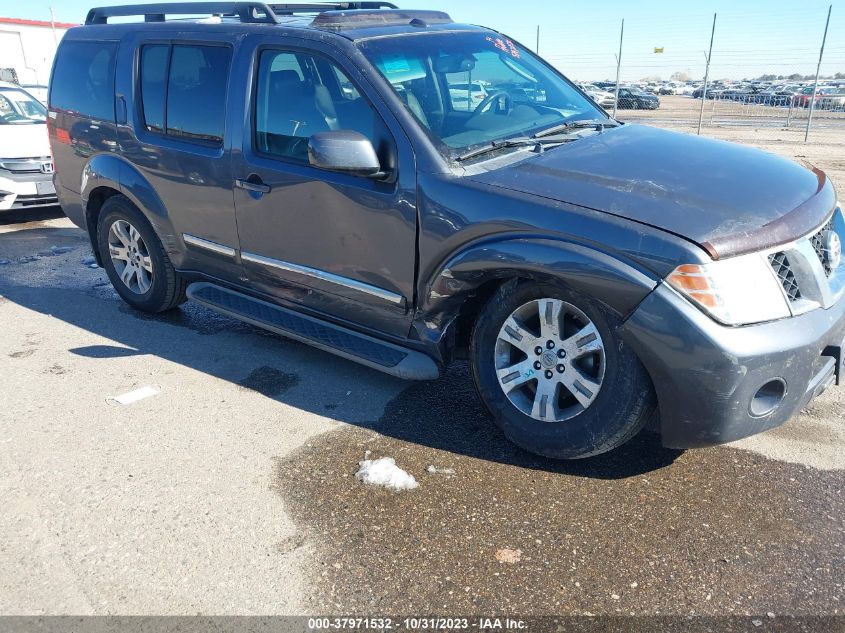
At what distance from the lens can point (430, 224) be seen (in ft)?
11.0

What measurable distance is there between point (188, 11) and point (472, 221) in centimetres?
270

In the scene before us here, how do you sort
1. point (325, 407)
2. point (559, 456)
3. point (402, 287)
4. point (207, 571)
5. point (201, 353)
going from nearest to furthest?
point (207, 571) → point (559, 456) → point (402, 287) → point (325, 407) → point (201, 353)

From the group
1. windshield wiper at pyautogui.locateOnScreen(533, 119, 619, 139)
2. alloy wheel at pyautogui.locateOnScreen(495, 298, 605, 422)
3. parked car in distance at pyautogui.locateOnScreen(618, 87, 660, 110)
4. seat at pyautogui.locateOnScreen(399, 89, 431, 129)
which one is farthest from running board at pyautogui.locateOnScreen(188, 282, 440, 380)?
parked car in distance at pyautogui.locateOnScreen(618, 87, 660, 110)

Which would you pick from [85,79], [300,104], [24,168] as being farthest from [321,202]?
[24,168]

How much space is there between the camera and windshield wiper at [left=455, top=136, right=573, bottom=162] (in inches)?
135

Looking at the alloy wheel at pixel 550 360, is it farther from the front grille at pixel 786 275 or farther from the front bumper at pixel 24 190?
the front bumper at pixel 24 190

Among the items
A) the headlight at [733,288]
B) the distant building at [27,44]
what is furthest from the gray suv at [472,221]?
the distant building at [27,44]

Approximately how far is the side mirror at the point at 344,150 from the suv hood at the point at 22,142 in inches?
252

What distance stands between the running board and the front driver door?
9 cm

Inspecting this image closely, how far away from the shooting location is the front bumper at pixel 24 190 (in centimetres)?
829

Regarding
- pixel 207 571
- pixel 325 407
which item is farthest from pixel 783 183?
pixel 207 571

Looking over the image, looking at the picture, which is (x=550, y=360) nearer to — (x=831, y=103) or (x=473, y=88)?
(x=473, y=88)

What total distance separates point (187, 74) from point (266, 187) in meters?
1.06

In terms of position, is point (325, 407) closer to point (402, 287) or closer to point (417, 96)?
point (402, 287)
